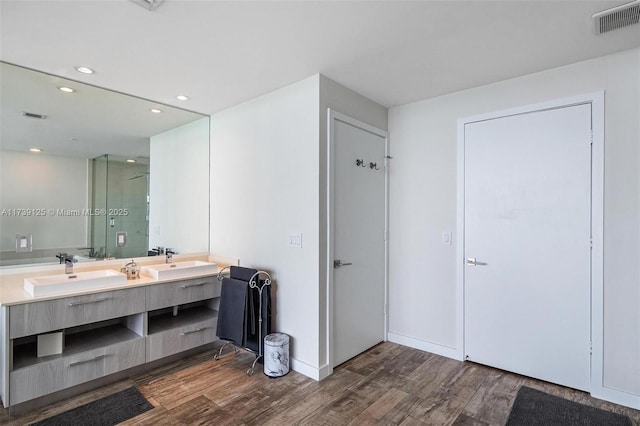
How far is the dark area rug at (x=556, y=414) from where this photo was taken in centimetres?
214

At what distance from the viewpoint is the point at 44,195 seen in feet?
9.11

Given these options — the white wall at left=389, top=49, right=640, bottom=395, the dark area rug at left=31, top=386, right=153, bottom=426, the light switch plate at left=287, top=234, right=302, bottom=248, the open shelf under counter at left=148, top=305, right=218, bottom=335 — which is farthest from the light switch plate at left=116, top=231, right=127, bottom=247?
the white wall at left=389, top=49, right=640, bottom=395

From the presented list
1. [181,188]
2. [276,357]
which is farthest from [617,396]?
[181,188]

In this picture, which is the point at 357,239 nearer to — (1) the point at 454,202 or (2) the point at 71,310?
(1) the point at 454,202

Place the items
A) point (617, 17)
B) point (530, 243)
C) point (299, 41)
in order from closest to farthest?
1. point (617, 17)
2. point (299, 41)
3. point (530, 243)

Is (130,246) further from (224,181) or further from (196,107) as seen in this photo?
(196,107)

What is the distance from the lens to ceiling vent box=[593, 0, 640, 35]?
6.14 ft

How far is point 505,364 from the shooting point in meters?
2.85

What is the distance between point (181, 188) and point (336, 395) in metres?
2.75

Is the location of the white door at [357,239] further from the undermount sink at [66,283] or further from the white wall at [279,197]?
the undermount sink at [66,283]

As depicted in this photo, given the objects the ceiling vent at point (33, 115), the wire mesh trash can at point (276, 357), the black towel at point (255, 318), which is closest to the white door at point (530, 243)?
the wire mesh trash can at point (276, 357)

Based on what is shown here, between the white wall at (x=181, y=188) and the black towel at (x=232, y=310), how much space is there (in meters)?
0.97

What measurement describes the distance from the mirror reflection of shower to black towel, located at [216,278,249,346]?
3.54 feet

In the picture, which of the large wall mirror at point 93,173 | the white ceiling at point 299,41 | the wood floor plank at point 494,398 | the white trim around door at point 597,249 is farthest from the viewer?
the large wall mirror at point 93,173
